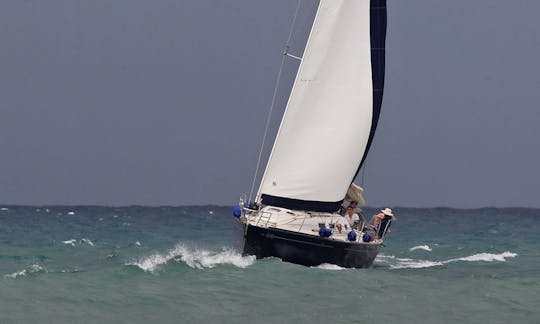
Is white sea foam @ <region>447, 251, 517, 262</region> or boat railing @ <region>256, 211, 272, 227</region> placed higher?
boat railing @ <region>256, 211, 272, 227</region>

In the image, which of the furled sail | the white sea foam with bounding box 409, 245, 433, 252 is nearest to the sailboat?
the furled sail

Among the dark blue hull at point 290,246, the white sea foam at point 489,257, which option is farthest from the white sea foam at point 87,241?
the dark blue hull at point 290,246

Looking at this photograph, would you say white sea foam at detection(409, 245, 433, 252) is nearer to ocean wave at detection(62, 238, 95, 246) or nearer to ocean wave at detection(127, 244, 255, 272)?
ocean wave at detection(62, 238, 95, 246)

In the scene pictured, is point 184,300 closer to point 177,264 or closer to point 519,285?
point 177,264

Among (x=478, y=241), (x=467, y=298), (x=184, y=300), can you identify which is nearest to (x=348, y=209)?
(x=467, y=298)

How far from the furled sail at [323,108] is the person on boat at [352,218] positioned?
97 cm

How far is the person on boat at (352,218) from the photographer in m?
34.4

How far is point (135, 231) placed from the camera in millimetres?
60781

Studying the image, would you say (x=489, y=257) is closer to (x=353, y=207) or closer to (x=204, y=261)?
(x=353, y=207)

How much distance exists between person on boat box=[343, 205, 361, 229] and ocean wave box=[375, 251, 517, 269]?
247cm

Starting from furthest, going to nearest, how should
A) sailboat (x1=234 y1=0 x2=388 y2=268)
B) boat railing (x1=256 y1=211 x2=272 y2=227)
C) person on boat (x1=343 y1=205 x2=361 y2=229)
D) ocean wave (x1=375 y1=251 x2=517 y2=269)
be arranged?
ocean wave (x1=375 y1=251 x2=517 y2=269) < person on boat (x1=343 y1=205 x2=361 y2=229) < sailboat (x1=234 y1=0 x2=388 y2=268) < boat railing (x1=256 y1=211 x2=272 y2=227)

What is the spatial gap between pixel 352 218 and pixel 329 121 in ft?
11.7

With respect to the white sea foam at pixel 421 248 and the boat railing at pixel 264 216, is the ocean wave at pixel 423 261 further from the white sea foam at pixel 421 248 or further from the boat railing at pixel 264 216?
the boat railing at pixel 264 216

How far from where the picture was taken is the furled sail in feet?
109
